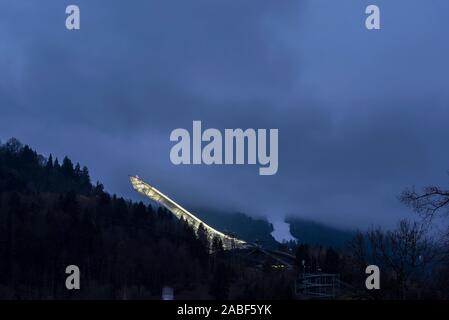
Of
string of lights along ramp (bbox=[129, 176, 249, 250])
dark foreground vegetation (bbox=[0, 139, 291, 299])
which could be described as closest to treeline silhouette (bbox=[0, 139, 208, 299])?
dark foreground vegetation (bbox=[0, 139, 291, 299])

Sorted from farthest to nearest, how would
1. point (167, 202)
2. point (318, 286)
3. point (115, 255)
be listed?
point (167, 202) → point (115, 255) → point (318, 286)

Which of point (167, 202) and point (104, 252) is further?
point (167, 202)

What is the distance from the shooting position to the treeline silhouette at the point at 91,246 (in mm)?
111938

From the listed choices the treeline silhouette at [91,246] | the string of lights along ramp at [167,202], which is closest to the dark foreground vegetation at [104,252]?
the treeline silhouette at [91,246]

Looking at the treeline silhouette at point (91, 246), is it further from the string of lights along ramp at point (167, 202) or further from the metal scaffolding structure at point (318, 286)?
the metal scaffolding structure at point (318, 286)

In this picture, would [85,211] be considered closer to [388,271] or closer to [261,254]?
→ [261,254]

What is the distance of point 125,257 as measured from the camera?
12775cm

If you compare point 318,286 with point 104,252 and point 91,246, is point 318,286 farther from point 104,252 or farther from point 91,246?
point 91,246

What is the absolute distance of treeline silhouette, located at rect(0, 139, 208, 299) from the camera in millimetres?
111938

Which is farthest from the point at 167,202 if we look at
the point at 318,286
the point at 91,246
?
the point at 318,286

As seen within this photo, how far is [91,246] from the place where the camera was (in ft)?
420

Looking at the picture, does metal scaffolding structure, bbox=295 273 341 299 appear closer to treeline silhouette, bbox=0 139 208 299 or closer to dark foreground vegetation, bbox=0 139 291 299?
dark foreground vegetation, bbox=0 139 291 299
